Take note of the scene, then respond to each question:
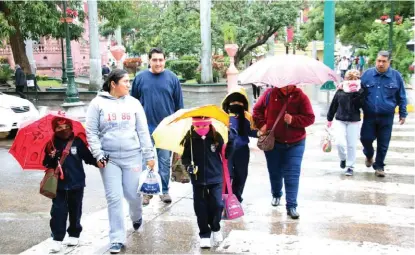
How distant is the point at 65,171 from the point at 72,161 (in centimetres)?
12

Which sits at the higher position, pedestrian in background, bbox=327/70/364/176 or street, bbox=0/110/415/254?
pedestrian in background, bbox=327/70/364/176

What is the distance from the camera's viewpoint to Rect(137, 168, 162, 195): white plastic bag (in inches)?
197

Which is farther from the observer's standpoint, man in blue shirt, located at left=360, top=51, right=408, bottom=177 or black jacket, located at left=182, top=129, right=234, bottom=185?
man in blue shirt, located at left=360, top=51, right=408, bottom=177

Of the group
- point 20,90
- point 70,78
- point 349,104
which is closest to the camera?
point 349,104

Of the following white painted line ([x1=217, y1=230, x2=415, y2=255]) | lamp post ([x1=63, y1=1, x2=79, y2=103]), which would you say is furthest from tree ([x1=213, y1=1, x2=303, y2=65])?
white painted line ([x1=217, y1=230, x2=415, y2=255])

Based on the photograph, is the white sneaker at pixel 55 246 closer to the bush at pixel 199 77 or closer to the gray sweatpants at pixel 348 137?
the gray sweatpants at pixel 348 137

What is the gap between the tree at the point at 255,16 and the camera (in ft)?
80.6

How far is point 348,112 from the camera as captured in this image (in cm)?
789

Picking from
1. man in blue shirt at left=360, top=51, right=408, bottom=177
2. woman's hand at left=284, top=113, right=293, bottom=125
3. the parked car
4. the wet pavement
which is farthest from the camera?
the parked car

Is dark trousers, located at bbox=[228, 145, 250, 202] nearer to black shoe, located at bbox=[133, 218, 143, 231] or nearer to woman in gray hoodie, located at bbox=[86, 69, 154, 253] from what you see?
black shoe, located at bbox=[133, 218, 143, 231]

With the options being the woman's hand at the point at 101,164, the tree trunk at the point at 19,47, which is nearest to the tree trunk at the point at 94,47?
the tree trunk at the point at 19,47

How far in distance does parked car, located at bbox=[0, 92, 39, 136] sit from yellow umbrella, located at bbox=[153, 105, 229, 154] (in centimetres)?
845

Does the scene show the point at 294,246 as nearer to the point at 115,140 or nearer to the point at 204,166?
the point at 204,166

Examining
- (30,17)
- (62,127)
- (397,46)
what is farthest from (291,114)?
(30,17)
